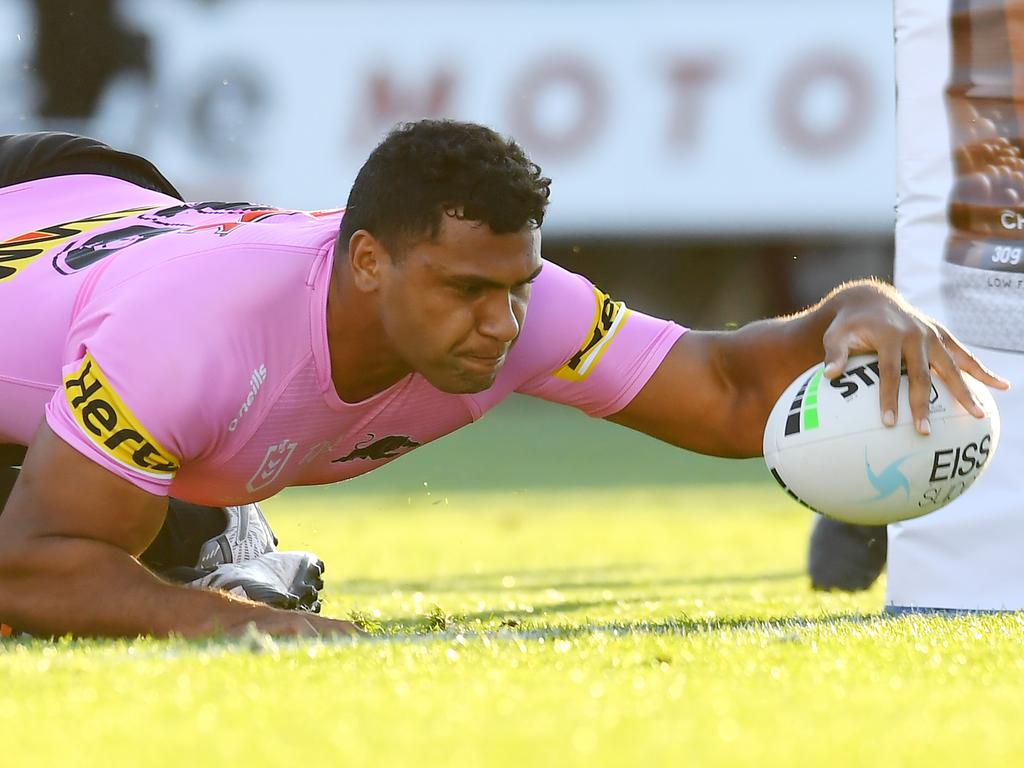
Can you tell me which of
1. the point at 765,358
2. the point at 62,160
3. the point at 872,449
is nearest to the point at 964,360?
the point at 872,449

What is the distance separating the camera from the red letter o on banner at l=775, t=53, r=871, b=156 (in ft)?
68.8

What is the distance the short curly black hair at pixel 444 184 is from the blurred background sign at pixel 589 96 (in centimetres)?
1674

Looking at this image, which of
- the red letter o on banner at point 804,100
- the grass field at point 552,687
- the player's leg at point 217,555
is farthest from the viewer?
the red letter o on banner at point 804,100

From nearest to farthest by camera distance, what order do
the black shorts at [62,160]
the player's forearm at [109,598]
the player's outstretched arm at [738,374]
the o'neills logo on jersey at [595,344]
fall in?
1. the player's forearm at [109,598]
2. the player's outstretched arm at [738,374]
3. the o'neills logo on jersey at [595,344]
4. the black shorts at [62,160]

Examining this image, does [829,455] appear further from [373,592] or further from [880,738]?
[373,592]

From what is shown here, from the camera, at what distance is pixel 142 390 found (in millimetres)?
4102

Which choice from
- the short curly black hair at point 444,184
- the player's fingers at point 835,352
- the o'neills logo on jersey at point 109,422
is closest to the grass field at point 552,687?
the o'neills logo on jersey at point 109,422

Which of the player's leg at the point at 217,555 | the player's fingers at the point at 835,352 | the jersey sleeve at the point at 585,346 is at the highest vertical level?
the player's fingers at the point at 835,352

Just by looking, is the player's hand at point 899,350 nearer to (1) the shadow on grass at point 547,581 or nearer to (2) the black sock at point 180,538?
(2) the black sock at point 180,538

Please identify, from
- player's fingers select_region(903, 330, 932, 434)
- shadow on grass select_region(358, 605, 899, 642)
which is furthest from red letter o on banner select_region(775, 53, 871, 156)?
player's fingers select_region(903, 330, 932, 434)

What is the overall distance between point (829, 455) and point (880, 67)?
17.5 meters

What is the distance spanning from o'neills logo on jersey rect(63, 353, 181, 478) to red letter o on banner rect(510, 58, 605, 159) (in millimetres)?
17638

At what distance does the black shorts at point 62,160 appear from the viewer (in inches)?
232

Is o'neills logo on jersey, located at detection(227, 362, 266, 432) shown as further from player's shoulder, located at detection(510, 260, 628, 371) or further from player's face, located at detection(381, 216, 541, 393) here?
player's shoulder, located at detection(510, 260, 628, 371)
